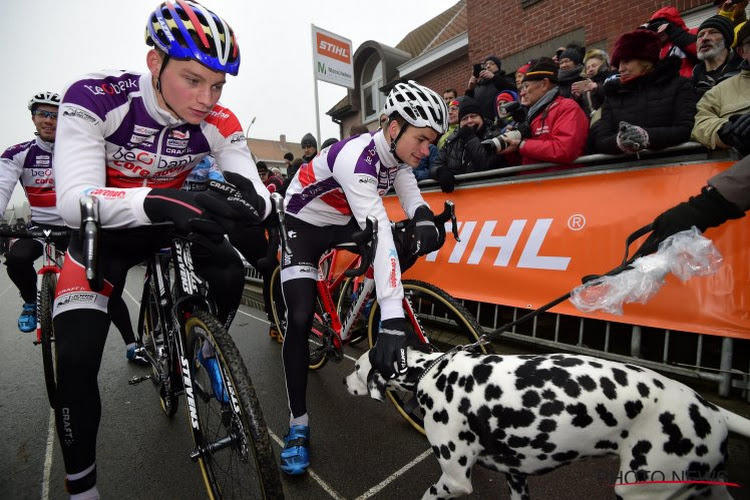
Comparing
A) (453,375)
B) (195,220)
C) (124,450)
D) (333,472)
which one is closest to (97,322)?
(195,220)

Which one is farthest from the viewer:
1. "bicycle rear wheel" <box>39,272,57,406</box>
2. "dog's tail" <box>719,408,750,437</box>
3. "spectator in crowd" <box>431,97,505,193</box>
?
"spectator in crowd" <box>431,97,505,193</box>

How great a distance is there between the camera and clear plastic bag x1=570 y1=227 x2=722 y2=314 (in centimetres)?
166

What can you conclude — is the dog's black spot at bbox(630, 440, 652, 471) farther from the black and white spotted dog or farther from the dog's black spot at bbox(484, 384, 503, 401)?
the dog's black spot at bbox(484, 384, 503, 401)

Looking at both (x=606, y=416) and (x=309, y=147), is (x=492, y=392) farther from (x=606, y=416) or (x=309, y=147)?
(x=309, y=147)

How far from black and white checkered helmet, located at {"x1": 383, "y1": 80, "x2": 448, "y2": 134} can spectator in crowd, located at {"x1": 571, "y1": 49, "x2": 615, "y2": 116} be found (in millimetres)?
3029

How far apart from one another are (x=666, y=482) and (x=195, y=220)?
2.00 meters

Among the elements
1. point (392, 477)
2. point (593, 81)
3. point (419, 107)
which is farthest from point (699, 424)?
point (593, 81)

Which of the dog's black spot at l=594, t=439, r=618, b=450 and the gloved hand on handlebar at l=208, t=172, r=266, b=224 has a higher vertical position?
the gloved hand on handlebar at l=208, t=172, r=266, b=224

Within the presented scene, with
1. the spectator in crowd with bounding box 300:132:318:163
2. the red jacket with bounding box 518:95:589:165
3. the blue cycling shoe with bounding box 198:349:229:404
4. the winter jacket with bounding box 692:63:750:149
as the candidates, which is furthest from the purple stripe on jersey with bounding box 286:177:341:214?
the spectator in crowd with bounding box 300:132:318:163

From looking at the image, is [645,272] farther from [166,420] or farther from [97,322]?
[166,420]

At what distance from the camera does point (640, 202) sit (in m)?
3.05

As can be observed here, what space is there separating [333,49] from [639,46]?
1011 centimetres

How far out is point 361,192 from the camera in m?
2.25

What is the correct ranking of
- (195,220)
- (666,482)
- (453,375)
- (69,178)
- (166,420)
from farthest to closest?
(166,420) → (453,375) → (69,178) → (195,220) → (666,482)
